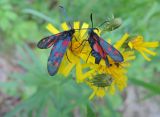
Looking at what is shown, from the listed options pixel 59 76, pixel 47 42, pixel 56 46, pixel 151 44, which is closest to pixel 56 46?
pixel 56 46

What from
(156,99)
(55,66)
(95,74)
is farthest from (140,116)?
(55,66)

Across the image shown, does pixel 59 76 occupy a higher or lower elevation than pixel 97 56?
lower

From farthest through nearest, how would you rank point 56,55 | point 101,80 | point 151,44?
point 151,44 → point 101,80 → point 56,55

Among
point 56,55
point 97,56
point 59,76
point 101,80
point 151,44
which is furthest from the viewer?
point 59,76

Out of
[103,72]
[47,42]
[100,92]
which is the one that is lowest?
[100,92]

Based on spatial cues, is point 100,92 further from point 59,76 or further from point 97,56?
point 59,76

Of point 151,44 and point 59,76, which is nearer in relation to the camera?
point 151,44

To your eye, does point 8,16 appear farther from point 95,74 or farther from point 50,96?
point 95,74

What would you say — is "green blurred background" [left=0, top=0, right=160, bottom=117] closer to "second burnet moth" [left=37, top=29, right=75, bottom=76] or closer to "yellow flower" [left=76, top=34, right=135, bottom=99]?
"yellow flower" [left=76, top=34, right=135, bottom=99]
